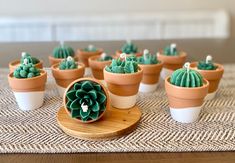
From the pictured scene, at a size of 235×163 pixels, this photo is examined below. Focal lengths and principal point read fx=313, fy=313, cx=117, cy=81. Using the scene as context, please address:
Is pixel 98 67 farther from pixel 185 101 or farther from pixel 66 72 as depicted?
pixel 185 101

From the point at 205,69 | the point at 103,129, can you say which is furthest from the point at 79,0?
the point at 103,129

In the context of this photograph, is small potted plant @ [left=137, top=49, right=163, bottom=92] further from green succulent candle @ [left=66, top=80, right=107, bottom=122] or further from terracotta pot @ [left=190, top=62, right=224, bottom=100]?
green succulent candle @ [left=66, top=80, right=107, bottom=122]

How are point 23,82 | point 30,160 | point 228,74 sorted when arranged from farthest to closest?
point 228,74 → point 23,82 → point 30,160

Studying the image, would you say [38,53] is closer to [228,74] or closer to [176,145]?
[228,74]

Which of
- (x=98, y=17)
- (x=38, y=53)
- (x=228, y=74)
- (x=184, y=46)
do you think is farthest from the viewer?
(x=98, y=17)

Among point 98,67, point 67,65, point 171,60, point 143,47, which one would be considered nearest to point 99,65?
point 98,67

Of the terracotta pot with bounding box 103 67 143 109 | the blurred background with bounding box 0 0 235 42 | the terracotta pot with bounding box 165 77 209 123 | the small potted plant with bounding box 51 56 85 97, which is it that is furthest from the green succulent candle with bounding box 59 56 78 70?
the blurred background with bounding box 0 0 235 42

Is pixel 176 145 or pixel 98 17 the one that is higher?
pixel 98 17
